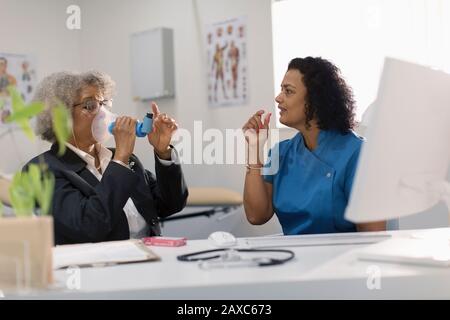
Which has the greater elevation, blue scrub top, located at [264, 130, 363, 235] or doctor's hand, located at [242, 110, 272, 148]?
doctor's hand, located at [242, 110, 272, 148]

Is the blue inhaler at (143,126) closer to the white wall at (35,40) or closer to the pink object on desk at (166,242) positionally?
the pink object on desk at (166,242)

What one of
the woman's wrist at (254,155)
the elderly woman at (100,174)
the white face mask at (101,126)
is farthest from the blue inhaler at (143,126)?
the woman's wrist at (254,155)

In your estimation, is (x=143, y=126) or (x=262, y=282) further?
(x=143, y=126)

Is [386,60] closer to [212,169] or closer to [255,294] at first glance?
[255,294]

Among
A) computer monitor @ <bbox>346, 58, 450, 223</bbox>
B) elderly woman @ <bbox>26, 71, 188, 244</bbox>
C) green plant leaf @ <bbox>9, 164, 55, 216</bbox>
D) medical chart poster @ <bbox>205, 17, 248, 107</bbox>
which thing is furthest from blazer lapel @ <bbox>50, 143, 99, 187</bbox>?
medical chart poster @ <bbox>205, 17, 248, 107</bbox>

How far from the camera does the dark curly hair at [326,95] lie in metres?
2.02

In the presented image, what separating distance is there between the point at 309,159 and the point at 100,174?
71cm

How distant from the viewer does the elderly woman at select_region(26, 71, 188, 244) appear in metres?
1.67

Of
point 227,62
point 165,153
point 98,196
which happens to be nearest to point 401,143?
point 98,196

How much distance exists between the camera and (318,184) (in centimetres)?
187

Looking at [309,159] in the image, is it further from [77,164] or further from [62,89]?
[62,89]

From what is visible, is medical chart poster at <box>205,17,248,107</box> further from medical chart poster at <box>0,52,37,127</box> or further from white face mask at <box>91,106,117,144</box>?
white face mask at <box>91,106,117,144</box>

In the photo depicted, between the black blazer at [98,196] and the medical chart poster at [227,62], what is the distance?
1710 mm

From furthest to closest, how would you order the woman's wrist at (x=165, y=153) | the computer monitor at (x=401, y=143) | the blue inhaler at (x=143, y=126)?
the woman's wrist at (x=165, y=153), the blue inhaler at (x=143, y=126), the computer monitor at (x=401, y=143)
